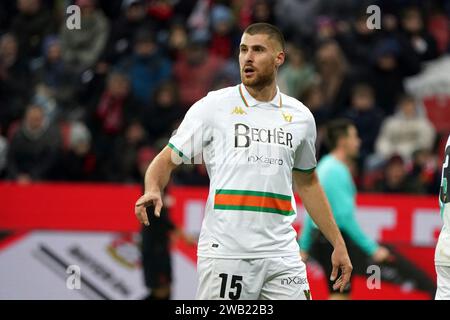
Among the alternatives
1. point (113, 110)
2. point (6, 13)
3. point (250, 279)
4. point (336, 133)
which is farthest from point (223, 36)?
point (250, 279)

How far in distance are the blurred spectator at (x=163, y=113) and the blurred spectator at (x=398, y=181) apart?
119 inches

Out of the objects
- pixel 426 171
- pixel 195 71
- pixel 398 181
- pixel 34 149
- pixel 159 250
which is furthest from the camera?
pixel 195 71

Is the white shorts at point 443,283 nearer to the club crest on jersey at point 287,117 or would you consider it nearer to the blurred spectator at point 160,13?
the club crest on jersey at point 287,117

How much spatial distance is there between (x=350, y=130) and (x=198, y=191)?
7.33ft

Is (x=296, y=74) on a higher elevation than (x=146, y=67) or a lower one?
lower

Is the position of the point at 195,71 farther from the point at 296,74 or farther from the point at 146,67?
the point at 296,74

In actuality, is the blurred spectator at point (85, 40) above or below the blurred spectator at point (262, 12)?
below

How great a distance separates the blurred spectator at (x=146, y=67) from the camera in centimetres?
1508

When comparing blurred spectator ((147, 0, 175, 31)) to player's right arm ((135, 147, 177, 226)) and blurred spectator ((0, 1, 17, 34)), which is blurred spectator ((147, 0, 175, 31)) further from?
player's right arm ((135, 147, 177, 226))

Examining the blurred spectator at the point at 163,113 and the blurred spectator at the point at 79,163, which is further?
the blurred spectator at the point at 163,113

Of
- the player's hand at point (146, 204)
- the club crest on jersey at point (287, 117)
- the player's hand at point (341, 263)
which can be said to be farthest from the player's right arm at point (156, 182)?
the player's hand at point (341, 263)

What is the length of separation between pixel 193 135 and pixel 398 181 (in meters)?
6.82

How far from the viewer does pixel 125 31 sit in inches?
617
